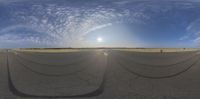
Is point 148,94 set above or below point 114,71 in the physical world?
below

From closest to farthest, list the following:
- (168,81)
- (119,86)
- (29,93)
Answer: (29,93) → (119,86) → (168,81)

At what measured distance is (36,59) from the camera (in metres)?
12.8

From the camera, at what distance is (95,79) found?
51.2ft

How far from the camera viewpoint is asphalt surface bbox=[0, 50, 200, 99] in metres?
11.9

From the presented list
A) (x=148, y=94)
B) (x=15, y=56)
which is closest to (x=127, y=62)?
(x=148, y=94)

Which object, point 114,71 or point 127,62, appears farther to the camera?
point 114,71

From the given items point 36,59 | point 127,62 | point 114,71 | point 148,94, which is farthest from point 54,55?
point 114,71

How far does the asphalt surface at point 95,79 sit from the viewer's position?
11.9 m

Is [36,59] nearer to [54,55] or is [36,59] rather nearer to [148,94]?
[54,55]

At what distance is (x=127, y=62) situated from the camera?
12656 millimetres

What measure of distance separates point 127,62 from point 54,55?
2.99 m

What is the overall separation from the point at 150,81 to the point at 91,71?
3.81 metres

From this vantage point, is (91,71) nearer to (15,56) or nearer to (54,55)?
(54,55)

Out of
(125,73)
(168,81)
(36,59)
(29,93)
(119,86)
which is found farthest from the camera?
(125,73)
